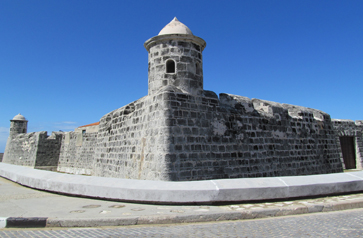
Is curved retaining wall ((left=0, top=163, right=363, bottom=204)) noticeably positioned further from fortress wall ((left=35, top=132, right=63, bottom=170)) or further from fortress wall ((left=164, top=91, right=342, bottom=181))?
fortress wall ((left=35, top=132, right=63, bottom=170))

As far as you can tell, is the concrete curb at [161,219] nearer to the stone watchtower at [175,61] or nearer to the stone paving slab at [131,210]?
the stone paving slab at [131,210]

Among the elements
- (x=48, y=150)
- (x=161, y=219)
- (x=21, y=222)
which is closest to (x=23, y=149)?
(x=48, y=150)

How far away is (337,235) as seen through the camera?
10.6ft

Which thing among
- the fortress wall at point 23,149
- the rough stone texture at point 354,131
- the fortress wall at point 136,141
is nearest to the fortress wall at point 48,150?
the fortress wall at point 23,149

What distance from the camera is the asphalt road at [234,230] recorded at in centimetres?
325

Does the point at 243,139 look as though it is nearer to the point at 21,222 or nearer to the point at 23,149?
the point at 21,222

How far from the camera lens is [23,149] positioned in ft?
68.5

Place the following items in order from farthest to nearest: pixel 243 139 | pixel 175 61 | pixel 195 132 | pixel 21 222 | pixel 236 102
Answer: pixel 236 102
pixel 243 139
pixel 175 61
pixel 195 132
pixel 21 222

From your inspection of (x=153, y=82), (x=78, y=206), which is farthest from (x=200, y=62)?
(x=78, y=206)

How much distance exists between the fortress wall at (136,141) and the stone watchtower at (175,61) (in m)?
0.68

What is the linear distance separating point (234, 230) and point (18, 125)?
1076 inches

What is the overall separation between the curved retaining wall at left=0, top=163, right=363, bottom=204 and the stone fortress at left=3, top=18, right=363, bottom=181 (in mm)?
1845

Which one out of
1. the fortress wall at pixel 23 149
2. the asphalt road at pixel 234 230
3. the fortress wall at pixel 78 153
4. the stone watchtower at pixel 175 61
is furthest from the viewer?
the fortress wall at pixel 23 149

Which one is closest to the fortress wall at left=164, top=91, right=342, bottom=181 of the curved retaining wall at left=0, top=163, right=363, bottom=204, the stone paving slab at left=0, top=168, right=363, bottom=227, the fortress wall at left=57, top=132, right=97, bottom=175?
the curved retaining wall at left=0, top=163, right=363, bottom=204
